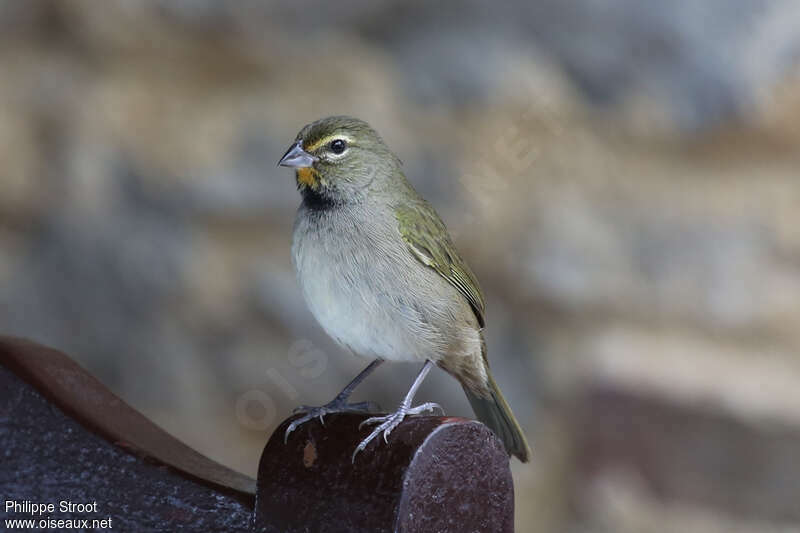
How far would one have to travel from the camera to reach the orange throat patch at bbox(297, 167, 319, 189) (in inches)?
51.2

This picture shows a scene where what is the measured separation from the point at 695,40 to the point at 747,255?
1.24ft

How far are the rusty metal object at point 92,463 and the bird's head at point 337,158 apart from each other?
1.43 feet

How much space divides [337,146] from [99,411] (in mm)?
491

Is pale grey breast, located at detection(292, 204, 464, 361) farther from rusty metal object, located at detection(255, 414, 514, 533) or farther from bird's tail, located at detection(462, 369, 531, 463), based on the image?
rusty metal object, located at detection(255, 414, 514, 533)

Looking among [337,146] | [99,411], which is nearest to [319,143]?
[337,146]

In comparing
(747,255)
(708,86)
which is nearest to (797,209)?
(747,255)

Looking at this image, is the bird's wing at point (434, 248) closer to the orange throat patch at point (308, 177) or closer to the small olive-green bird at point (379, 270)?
the small olive-green bird at point (379, 270)

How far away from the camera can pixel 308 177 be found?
131 centimetres

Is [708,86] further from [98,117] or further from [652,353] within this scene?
[98,117]

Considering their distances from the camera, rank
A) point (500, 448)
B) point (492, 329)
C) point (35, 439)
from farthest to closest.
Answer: point (492, 329), point (35, 439), point (500, 448)

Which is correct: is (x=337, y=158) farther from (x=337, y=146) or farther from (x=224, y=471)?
(x=224, y=471)

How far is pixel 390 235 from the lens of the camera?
1.27m

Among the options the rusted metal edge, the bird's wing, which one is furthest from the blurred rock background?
the rusted metal edge

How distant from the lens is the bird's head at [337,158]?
50.2 inches
